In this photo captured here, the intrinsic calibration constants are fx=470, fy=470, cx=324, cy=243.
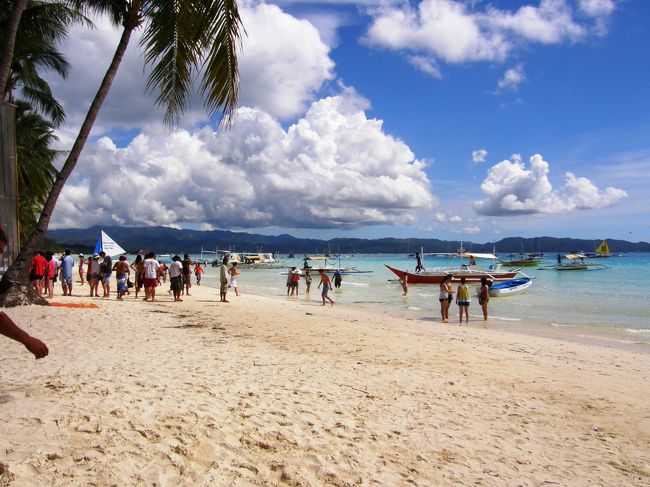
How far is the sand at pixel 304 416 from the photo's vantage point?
3.31m

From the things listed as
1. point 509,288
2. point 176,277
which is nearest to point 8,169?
point 176,277

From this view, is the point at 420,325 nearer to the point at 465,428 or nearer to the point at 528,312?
the point at 528,312

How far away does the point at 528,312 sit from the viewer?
20031 mm

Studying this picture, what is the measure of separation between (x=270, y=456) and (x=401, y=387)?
2628 mm

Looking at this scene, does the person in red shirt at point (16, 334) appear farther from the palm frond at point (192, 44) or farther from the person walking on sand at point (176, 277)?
the person walking on sand at point (176, 277)

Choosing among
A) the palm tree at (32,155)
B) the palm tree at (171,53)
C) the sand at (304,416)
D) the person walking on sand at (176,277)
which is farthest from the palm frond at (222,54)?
the palm tree at (32,155)

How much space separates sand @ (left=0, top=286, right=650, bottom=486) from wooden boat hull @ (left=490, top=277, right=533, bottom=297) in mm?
17189

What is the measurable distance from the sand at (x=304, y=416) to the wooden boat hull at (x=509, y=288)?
→ 56.4ft

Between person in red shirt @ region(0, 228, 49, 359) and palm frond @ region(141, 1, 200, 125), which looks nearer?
person in red shirt @ region(0, 228, 49, 359)

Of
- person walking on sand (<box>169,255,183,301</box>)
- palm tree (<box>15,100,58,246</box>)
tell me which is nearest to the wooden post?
person walking on sand (<box>169,255,183,301</box>)

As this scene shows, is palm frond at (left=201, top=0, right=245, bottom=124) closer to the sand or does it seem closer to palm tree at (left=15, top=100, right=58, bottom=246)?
the sand

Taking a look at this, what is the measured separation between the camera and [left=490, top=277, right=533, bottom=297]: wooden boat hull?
995 inches

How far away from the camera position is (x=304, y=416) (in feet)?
14.6

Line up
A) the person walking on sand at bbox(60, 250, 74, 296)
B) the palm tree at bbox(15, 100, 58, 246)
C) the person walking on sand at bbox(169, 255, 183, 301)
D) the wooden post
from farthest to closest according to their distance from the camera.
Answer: the palm tree at bbox(15, 100, 58, 246), the person walking on sand at bbox(60, 250, 74, 296), the person walking on sand at bbox(169, 255, 183, 301), the wooden post
